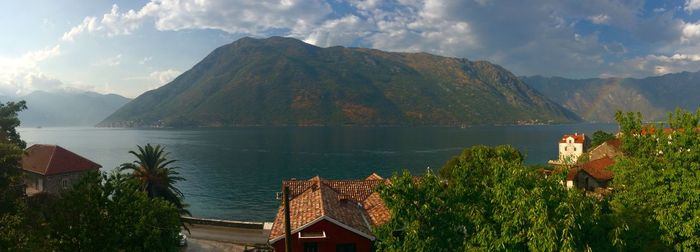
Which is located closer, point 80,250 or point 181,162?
point 80,250

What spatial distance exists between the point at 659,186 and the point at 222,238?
4075 centimetres

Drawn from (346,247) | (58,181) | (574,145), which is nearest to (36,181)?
(58,181)

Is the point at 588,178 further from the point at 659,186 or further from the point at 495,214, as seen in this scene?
the point at 495,214

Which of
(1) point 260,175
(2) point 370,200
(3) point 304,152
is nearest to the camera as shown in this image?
(2) point 370,200

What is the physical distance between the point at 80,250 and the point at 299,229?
13.8 m

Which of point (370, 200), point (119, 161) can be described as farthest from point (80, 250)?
point (119, 161)

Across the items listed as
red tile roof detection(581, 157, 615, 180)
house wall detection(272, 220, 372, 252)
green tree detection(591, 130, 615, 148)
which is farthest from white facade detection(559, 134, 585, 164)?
house wall detection(272, 220, 372, 252)

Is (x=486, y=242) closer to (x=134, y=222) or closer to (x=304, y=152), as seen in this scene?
(x=134, y=222)

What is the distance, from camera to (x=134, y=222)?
22.9 m

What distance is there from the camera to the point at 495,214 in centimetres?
1912

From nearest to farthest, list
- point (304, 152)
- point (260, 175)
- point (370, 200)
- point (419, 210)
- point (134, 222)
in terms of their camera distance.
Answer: point (419, 210) → point (134, 222) → point (370, 200) → point (260, 175) → point (304, 152)

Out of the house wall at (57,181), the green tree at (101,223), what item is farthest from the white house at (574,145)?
the green tree at (101,223)

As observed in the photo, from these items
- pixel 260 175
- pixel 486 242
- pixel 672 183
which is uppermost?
pixel 672 183

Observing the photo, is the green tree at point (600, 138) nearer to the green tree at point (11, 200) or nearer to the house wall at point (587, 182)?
the house wall at point (587, 182)
